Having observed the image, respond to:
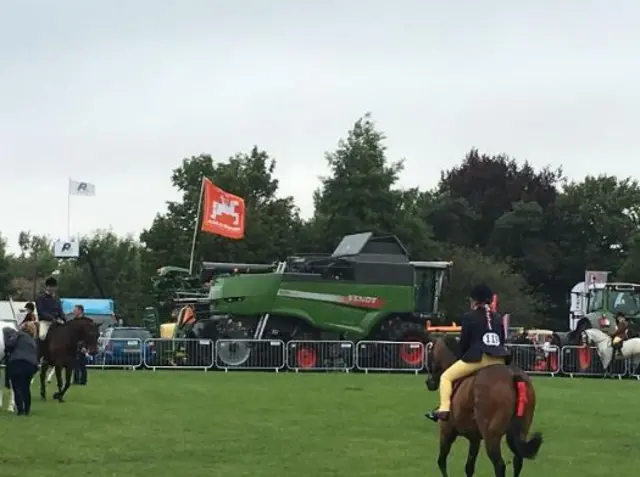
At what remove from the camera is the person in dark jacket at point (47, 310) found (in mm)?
22859

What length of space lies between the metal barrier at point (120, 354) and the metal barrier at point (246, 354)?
248cm

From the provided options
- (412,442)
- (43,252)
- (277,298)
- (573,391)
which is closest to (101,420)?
(412,442)

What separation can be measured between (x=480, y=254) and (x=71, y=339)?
5082cm

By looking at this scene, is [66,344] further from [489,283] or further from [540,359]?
[489,283]

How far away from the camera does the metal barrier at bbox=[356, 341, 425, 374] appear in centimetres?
3694

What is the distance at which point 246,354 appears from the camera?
121 ft

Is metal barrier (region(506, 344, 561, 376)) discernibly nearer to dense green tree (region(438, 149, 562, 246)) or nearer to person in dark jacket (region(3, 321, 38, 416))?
person in dark jacket (region(3, 321, 38, 416))

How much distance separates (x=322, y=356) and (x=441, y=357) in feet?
76.9

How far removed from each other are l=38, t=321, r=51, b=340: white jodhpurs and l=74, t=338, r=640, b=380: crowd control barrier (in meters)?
14.0

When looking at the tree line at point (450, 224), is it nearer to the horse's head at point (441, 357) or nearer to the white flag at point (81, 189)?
the white flag at point (81, 189)

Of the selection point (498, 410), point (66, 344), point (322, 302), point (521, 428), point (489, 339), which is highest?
point (322, 302)

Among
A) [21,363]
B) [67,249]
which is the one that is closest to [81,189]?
[67,249]

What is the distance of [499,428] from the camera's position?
11.7 meters

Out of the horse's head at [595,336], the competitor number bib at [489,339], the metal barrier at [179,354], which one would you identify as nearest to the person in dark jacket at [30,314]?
the competitor number bib at [489,339]
